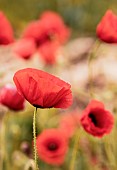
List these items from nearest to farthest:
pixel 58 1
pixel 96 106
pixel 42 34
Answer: pixel 96 106, pixel 42 34, pixel 58 1

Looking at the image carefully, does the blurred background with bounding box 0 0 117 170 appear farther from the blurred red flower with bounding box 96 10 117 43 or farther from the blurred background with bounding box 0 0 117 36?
the blurred red flower with bounding box 96 10 117 43

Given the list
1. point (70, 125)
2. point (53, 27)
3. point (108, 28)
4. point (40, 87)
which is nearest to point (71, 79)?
point (53, 27)

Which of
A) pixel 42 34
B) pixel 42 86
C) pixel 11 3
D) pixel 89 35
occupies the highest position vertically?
pixel 11 3

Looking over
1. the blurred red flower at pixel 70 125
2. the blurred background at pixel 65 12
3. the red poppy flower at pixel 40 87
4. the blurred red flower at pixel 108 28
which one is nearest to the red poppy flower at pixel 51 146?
the blurred red flower at pixel 70 125

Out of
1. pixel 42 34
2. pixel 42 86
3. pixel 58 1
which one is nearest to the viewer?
pixel 42 86

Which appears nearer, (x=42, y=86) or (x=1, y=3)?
(x=42, y=86)

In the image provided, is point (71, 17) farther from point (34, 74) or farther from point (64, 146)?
point (34, 74)

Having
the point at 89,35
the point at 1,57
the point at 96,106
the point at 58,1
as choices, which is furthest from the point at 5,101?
the point at 58,1

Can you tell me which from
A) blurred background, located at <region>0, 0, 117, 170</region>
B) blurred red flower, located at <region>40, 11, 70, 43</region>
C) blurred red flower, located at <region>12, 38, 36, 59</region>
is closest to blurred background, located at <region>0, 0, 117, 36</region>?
blurred background, located at <region>0, 0, 117, 170</region>
